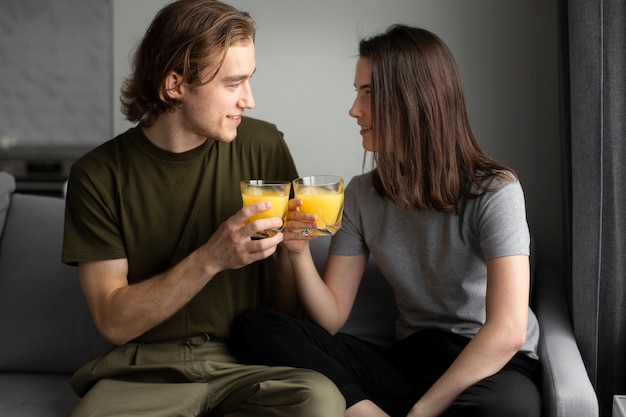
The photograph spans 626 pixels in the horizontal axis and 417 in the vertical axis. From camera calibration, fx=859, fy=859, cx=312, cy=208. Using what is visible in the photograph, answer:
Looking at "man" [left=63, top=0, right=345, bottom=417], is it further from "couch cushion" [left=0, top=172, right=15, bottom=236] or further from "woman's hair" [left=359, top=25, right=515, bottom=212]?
"couch cushion" [left=0, top=172, right=15, bottom=236]

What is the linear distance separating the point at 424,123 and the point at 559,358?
2.12 feet

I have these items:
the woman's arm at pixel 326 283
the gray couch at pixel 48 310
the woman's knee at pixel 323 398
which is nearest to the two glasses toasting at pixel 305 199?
the woman's arm at pixel 326 283

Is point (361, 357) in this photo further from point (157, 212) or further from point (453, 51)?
point (453, 51)

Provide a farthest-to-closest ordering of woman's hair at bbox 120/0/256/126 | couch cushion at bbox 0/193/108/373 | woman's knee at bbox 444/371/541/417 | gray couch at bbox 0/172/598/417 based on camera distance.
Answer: couch cushion at bbox 0/193/108/373 < gray couch at bbox 0/172/598/417 < woman's hair at bbox 120/0/256/126 < woman's knee at bbox 444/371/541/417

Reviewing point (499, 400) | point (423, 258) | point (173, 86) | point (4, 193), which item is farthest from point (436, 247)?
point (4, 193)

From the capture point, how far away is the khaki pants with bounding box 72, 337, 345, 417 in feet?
6.28

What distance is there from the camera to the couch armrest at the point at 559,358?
1.85 metres

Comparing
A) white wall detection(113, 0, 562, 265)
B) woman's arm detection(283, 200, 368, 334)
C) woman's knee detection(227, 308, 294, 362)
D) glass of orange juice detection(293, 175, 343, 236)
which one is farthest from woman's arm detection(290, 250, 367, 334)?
white wall detection(113, 0, 562, 265)

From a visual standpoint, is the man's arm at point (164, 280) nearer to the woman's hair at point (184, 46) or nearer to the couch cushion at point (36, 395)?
the couch cushion at point (36, 395)

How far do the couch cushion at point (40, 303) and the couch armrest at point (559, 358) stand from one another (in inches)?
49.2

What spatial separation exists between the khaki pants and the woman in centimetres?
7

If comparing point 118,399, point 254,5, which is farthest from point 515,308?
point 254,5

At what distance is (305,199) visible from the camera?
1.92m

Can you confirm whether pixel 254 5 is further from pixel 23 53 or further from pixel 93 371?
pixel 23 53
